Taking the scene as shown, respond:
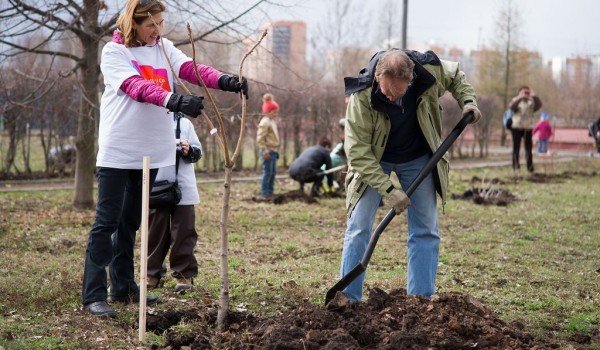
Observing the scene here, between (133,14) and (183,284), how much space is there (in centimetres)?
210

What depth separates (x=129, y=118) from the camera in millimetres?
4801

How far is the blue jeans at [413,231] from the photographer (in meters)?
4.83

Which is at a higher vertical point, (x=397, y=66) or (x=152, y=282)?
(x=397, y=66)

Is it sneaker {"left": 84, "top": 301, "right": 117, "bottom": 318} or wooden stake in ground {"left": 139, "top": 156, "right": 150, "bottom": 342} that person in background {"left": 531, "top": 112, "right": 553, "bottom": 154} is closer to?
sneaker {"left": 84, "top": 301, "right": 117, "bottom": 318}

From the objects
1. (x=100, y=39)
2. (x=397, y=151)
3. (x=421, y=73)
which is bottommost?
(x=397, y=151)

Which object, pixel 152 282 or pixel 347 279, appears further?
pixel 152 282

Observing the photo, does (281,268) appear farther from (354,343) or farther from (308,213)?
(308,213)

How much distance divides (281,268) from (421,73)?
2738mm

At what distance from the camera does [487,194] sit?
40.1ft

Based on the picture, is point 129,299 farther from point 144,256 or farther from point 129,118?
point 129,118

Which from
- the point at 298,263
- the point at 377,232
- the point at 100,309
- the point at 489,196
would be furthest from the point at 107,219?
the point at 489,196

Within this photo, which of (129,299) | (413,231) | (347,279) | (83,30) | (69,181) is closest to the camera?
(347,279)

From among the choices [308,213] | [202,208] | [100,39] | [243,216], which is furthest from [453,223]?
[100,39]

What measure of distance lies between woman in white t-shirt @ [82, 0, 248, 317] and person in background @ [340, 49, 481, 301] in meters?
0.77
